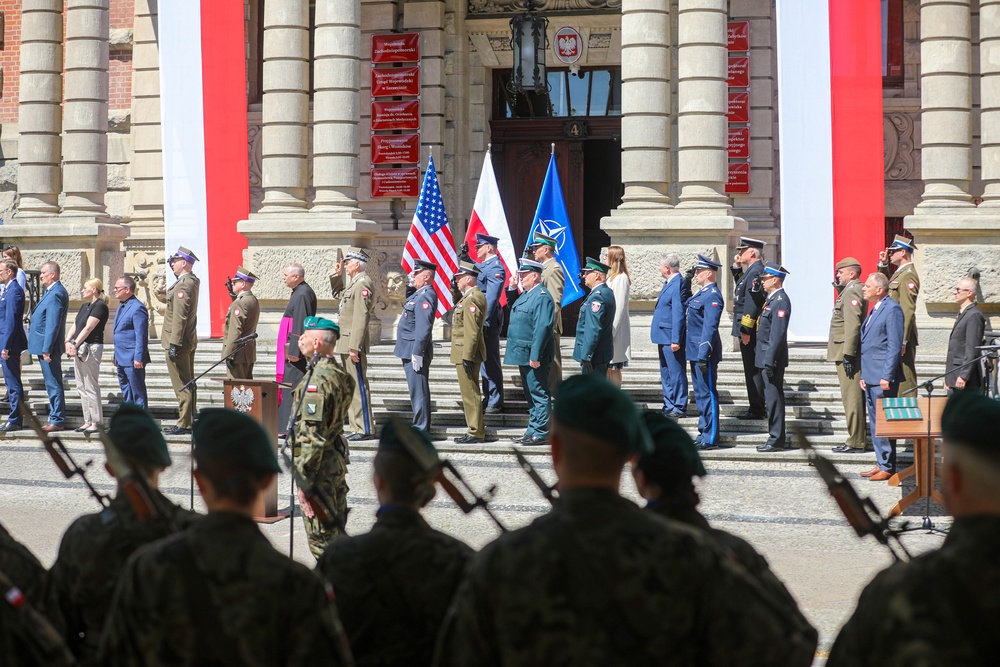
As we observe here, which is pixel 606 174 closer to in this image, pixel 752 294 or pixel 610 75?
pixel 610 75

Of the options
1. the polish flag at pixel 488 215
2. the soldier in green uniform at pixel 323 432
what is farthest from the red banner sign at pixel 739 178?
the soldier in green uniform at pixel 323 432

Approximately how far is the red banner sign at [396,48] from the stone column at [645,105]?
4846 mm

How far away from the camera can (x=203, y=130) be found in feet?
56.3

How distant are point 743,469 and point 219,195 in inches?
340

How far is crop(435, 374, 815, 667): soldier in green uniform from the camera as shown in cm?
281

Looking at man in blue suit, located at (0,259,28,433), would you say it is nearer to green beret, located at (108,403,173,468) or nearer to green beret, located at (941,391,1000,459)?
green beret, located at (108,403,173,468)

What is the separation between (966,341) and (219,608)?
1005cm

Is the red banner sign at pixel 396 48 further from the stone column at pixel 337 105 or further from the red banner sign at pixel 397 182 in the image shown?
the stone column at pixel 337 105

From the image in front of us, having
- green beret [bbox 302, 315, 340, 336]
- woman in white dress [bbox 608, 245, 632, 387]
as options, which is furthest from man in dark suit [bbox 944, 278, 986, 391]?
green beret [bbox 302, 315, 340, 336]

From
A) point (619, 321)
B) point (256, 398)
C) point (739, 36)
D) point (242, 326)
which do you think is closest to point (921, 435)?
point (619, 321)

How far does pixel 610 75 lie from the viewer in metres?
20.6

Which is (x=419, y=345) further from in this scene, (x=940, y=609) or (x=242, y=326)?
(x=940, y=609)

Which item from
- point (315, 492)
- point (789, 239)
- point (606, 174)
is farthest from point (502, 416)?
point (315, 492)

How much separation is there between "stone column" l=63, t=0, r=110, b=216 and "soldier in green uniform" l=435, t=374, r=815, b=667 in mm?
17950
